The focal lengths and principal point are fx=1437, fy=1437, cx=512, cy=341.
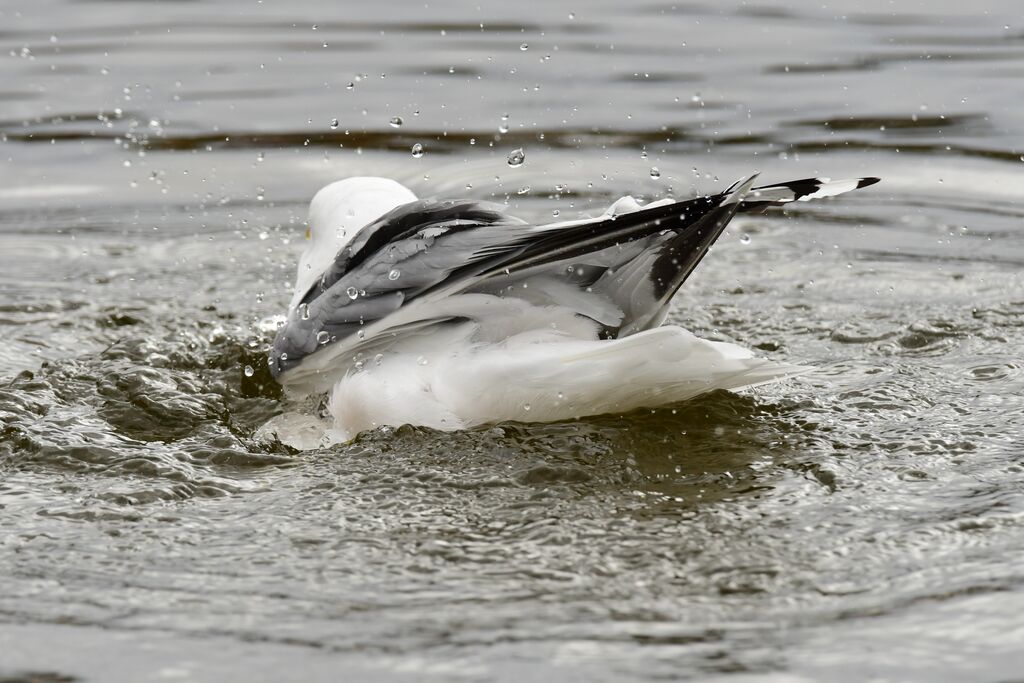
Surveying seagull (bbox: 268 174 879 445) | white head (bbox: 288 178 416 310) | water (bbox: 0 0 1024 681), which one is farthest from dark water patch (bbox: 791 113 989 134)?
seagull (bbox: 268 174 879 445)

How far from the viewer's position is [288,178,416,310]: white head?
13.7ft

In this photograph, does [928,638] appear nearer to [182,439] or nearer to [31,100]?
[182,439]

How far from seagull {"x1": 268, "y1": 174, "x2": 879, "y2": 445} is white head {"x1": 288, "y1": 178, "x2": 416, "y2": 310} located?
0.48 metres

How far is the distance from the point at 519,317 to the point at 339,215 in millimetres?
1000

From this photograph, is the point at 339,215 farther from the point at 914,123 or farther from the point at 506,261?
the point at 914,123

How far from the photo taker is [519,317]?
3471 mm

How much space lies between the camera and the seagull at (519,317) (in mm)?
3273

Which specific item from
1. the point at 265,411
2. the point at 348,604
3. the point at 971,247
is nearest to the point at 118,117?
the point at 265,411

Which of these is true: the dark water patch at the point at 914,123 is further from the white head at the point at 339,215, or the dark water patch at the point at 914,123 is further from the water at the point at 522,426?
the white head at the point at 339,215

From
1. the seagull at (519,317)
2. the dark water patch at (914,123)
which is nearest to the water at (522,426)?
the dark water patch at (914,123)

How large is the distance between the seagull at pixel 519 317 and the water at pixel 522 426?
125 mm

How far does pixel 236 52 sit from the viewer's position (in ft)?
26.9

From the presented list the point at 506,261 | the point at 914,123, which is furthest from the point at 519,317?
the point at 914,123

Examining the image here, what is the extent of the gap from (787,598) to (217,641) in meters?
1.02
